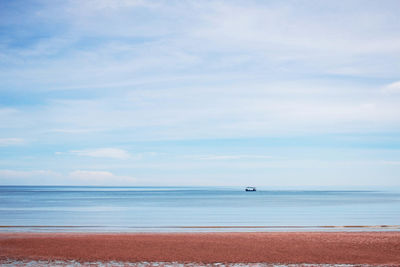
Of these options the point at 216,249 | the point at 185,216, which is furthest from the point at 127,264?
the point at 185,216

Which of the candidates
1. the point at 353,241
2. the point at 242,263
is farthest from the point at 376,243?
the point at 242,263

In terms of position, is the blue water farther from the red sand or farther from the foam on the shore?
the foam on the shore

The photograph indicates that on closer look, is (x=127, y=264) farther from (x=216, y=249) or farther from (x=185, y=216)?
(x=185, y=216)

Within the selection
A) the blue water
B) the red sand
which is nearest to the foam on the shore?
the red sand

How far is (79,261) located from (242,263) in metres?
6.89

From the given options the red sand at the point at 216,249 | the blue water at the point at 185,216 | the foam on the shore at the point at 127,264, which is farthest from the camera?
the blue water at the point at 185,216

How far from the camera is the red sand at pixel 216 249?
16500mm

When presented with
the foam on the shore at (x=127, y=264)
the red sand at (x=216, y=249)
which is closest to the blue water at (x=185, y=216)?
the red sand at (x=216, y=249)

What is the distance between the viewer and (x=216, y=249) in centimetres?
1864

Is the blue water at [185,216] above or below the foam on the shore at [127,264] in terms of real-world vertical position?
below

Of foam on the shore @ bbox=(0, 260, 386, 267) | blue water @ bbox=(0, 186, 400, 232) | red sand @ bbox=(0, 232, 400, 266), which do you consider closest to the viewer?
foam on the shore @ bbox=(0, 260, 386, 267)

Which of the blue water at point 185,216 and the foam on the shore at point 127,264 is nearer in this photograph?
the foam on the shore at point 127,264

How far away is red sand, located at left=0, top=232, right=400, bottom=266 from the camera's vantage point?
54.1 feet

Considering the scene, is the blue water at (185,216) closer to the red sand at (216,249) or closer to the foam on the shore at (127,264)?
the red sand at (216,249)
